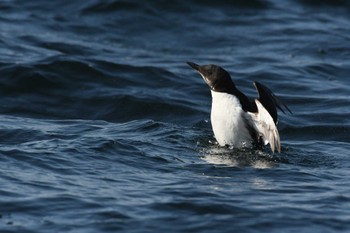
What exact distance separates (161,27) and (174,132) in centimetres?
782

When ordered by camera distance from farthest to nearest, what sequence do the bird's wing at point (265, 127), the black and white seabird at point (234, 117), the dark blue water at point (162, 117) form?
the black and white seabird at point (234, 117) → the bird's wing at point (265, 127) → the dark blue water at point (162, 117)

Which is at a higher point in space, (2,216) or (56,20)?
(56,20)

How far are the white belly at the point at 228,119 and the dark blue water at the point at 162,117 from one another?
0.19 m

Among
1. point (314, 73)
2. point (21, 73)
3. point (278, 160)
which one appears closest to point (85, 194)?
point (278, 160)

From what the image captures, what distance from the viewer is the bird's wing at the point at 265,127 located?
10208 mm

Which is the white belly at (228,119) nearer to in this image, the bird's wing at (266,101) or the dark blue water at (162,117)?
the dark blue water at (162,117)

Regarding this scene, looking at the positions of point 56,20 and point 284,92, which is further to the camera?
point 56,20

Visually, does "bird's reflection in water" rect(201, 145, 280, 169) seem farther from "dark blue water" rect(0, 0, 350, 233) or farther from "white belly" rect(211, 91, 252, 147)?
"white belly" rect(211, 91, 252, 147)

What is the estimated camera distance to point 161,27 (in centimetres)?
1923

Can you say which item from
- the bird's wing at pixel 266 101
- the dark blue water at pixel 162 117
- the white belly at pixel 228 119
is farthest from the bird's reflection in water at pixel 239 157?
the bird's wing at pixel 266 101

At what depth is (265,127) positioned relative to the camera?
10555mm

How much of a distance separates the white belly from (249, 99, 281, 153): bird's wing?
15 centimetres

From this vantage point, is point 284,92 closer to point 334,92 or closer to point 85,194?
point 334,92

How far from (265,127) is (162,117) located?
3.05m
